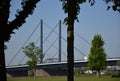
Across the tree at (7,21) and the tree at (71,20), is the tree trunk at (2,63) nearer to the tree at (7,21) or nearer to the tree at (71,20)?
the tree at (7,21)

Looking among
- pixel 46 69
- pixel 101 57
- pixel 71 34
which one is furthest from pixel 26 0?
pixel 46 69

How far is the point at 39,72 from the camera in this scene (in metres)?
125

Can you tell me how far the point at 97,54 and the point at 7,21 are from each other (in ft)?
217

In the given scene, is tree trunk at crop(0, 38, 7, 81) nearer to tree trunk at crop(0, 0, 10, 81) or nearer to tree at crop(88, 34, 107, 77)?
tree trunk at crop(0, 0, 10, 81)

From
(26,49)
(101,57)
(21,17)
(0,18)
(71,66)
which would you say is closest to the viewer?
(0,18)

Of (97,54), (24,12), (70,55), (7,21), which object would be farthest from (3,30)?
(97,54)

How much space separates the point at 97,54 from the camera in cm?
7506

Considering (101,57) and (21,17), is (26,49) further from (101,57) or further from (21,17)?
(21,17)

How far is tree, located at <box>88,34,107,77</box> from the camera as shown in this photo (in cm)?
7431

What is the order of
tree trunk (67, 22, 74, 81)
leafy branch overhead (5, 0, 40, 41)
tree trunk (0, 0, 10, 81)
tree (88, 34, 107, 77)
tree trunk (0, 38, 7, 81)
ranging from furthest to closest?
tree (88, 34, 107, 77) < tree trunk (67, 22, 74, 81) < leafy branch overhead (5, 0, 40, 41) < tree trunk (0, 38, 7, 81) < tree trunk (0, 0, 10, 81)

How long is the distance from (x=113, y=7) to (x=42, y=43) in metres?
90.2

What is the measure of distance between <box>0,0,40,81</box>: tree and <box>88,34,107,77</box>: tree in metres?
64.3

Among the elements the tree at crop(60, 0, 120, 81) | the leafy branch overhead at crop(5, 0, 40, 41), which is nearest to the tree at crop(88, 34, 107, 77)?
the tree at crop(60, 0, 120, 81)

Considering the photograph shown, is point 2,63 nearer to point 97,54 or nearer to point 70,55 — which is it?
point 70,55
